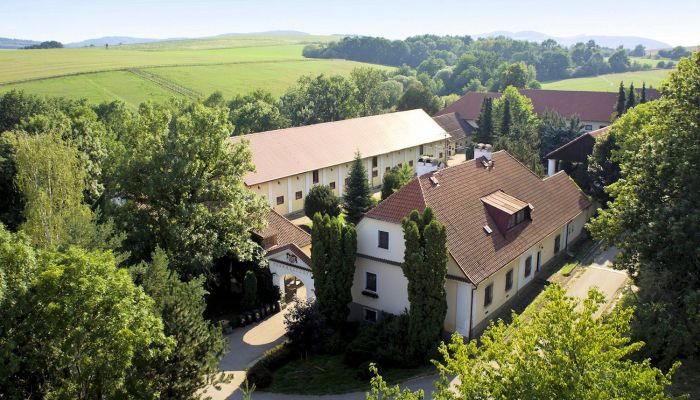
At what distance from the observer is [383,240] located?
1075 inches

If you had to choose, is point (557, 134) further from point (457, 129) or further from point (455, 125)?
point (455, 125)

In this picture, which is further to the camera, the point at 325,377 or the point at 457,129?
the point at 457,129

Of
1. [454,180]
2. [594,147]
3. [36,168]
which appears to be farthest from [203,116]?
[594,147]

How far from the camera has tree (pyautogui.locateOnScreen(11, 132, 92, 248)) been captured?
26859 millimetres

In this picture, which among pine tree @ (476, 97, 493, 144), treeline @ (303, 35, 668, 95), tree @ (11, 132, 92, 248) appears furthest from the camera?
treeline @ (303, 35, 668, 95)

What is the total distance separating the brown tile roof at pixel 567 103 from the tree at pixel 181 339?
6960 centimetres

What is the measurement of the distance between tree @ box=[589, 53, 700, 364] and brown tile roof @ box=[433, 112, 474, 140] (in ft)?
164

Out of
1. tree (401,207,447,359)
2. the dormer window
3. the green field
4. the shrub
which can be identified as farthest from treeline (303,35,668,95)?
the shrub

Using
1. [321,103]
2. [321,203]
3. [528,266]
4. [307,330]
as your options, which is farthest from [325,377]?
[321,103]

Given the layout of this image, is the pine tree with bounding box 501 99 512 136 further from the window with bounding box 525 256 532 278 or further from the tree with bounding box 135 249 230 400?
the tree with bounding box 135 249 230 400

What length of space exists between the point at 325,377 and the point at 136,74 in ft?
318

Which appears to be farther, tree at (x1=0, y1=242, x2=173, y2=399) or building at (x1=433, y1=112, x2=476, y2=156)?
building at (x1=433, y1=112, x2=476, y2=156)

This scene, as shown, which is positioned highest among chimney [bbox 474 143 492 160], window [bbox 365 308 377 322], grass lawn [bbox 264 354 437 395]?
chimney [bbox 474 143 492 160]

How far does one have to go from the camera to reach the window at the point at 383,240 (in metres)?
27.1
